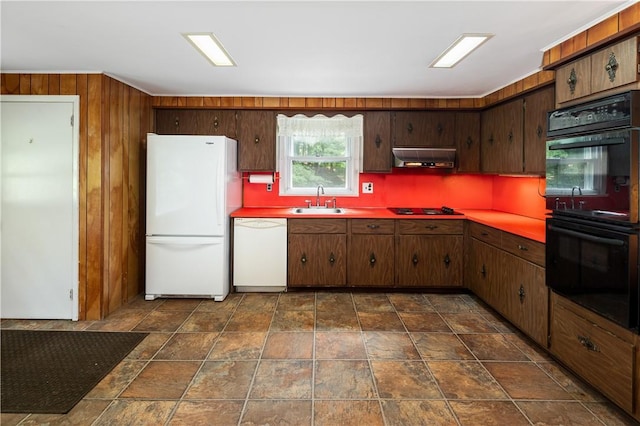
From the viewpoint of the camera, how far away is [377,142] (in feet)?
14.2

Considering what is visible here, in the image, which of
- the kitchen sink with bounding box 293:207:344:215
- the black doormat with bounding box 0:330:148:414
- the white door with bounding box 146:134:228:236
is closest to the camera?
the black doormat with bounding box 0:330:148:414

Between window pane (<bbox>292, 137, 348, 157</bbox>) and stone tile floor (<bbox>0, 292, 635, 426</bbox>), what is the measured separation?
6.36 feet

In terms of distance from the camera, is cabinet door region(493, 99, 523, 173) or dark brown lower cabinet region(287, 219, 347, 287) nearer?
cabinet door region(493, 99, 523, 173)

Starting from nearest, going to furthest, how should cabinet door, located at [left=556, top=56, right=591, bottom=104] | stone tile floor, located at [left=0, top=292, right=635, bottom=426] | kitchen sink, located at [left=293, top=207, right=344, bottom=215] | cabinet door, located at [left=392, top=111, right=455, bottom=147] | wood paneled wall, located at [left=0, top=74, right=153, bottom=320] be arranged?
stone tile floor, located at [left=0, top=292, right=635, bottom=426], cabinet door, located at [left=556, top=56, right=591, bottom=104], wood paneled wall, located at [left=0, top=74, right=153, bottom=320], cabinet door, located at [left=392, top=111, right=455, bottom=147], kitchen sink, located at [left=293, top=207, right=344, bottom=215]

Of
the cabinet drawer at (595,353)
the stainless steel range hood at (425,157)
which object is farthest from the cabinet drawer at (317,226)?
the cabinet drawer at (595,353)

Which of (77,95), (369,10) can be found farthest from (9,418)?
(369,10)

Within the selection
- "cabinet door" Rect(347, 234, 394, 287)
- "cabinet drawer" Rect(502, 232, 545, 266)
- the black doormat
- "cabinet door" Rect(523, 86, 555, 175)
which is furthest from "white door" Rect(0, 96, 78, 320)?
"cabinet door" Rect(523, 86, 555, 175)

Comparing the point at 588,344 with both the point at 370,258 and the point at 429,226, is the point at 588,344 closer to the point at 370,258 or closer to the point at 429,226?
the point at 429,226

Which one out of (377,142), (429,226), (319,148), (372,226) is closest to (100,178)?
(319,148)

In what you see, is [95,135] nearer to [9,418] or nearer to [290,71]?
[290,71]

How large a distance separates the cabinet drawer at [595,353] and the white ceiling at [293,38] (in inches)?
70.1

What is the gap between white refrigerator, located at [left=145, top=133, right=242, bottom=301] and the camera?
380 centimetres

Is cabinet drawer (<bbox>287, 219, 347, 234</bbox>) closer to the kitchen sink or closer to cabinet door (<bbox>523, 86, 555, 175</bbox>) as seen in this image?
the kitchen sink

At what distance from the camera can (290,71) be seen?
3232 millimetres
